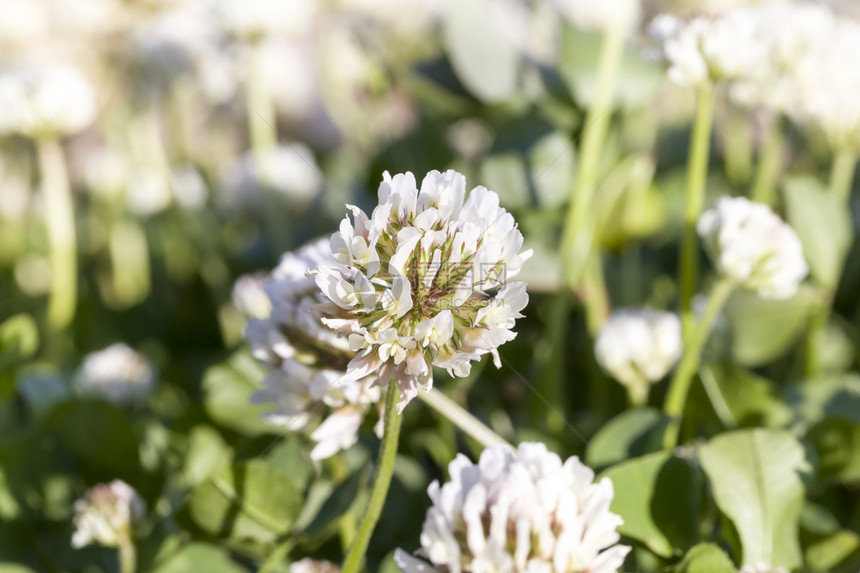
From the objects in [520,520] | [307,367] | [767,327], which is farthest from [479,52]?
[520,520]

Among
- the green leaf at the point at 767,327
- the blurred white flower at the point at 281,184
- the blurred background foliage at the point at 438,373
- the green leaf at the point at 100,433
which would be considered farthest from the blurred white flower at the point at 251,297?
the green leaf at the point at 767,327

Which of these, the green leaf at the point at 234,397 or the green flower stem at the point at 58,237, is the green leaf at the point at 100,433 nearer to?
the green leaf at the point at 234,397

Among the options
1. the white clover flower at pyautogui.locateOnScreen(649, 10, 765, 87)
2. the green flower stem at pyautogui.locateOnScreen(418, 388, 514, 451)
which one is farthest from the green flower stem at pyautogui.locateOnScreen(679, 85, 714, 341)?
the green flower stem at pyautogui.locateOnScreen(418, 388, 514, 451)

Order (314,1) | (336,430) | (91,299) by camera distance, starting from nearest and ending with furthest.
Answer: (336,430), (91,299), (314,1)

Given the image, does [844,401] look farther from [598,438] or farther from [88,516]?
[88,516]

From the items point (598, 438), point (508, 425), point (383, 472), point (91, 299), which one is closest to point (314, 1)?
point (91, 299)
